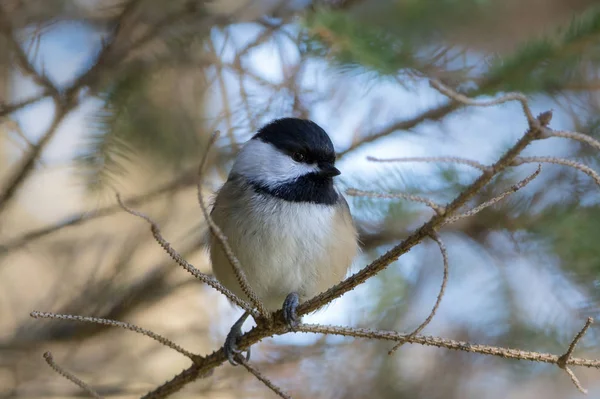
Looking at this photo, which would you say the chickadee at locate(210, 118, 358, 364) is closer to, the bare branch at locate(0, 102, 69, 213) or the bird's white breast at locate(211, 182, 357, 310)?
the bird's white breast at locate(211, 182, 357, 310)

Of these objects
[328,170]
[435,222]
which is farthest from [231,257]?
[328,170]

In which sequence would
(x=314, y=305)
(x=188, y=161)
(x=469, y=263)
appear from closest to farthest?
(x=314, y=305) < (x=469, y=263) < (x=188, y=161)

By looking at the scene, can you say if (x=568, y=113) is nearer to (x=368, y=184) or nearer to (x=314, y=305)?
(x=368, y=184)

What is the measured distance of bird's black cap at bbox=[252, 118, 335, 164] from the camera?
1.54 meters

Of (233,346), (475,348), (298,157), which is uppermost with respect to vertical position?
(298,157)

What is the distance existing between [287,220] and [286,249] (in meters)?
0.07

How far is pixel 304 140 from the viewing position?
155 cm

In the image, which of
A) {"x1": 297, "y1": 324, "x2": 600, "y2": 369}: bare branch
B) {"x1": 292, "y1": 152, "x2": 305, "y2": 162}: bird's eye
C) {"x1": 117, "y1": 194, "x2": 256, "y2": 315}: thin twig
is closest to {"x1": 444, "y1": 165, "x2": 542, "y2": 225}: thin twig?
{"x1": 297, "y1": 324, "x2": 600, "y2": 369}: bare branch

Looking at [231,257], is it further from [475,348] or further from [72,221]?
[72,221]

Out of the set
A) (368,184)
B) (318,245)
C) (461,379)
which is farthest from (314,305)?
(461,379)

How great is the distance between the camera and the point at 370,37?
133 centimetres

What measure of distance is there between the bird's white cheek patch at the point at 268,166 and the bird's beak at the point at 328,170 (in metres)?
0.02

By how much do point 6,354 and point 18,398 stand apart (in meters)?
0.11

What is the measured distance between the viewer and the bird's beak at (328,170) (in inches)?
59.4
